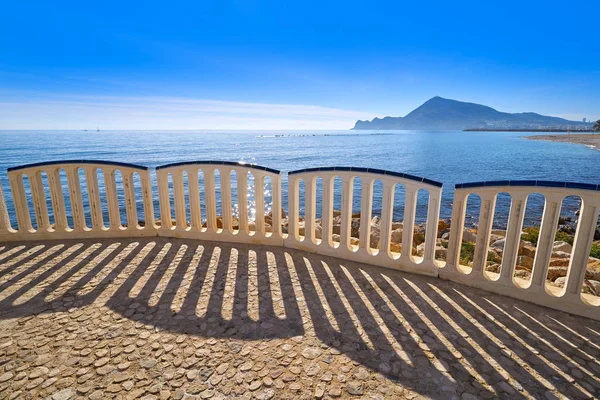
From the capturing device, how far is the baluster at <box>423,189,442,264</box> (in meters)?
4.03

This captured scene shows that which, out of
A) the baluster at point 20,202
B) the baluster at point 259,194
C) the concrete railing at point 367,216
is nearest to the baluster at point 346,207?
the concrete railing at point 367,216

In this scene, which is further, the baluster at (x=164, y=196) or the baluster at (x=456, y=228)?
the baluster at (x=164, y=196)

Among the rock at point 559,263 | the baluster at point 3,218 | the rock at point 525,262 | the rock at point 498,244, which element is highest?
the baluster at point 3,218

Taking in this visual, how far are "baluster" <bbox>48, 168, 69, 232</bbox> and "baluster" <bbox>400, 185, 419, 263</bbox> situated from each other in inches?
215

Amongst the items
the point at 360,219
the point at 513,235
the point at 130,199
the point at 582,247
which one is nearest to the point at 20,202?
the point at 130,199

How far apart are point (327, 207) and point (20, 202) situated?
5.28m

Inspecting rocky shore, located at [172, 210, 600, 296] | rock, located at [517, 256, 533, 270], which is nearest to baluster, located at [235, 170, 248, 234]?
rocky shore, located at [172, 210, 600, 296]

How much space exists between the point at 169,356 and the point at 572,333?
384 centimetres

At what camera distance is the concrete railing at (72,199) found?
17.6 feet

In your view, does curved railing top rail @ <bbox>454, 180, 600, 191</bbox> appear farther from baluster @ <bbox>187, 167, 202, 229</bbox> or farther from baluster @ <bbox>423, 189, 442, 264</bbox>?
baluster @ <bbox>187, 167, 202, 229</bbox>

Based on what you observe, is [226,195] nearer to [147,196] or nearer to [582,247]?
[147,196]

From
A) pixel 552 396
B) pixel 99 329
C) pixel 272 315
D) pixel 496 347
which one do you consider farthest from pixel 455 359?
pixel 99 329

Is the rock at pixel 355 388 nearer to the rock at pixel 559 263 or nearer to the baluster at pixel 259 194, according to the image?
the baluster at pixel 259 194

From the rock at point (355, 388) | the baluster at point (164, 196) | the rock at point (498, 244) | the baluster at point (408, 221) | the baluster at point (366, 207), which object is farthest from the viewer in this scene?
the rock at point (498, 244)
